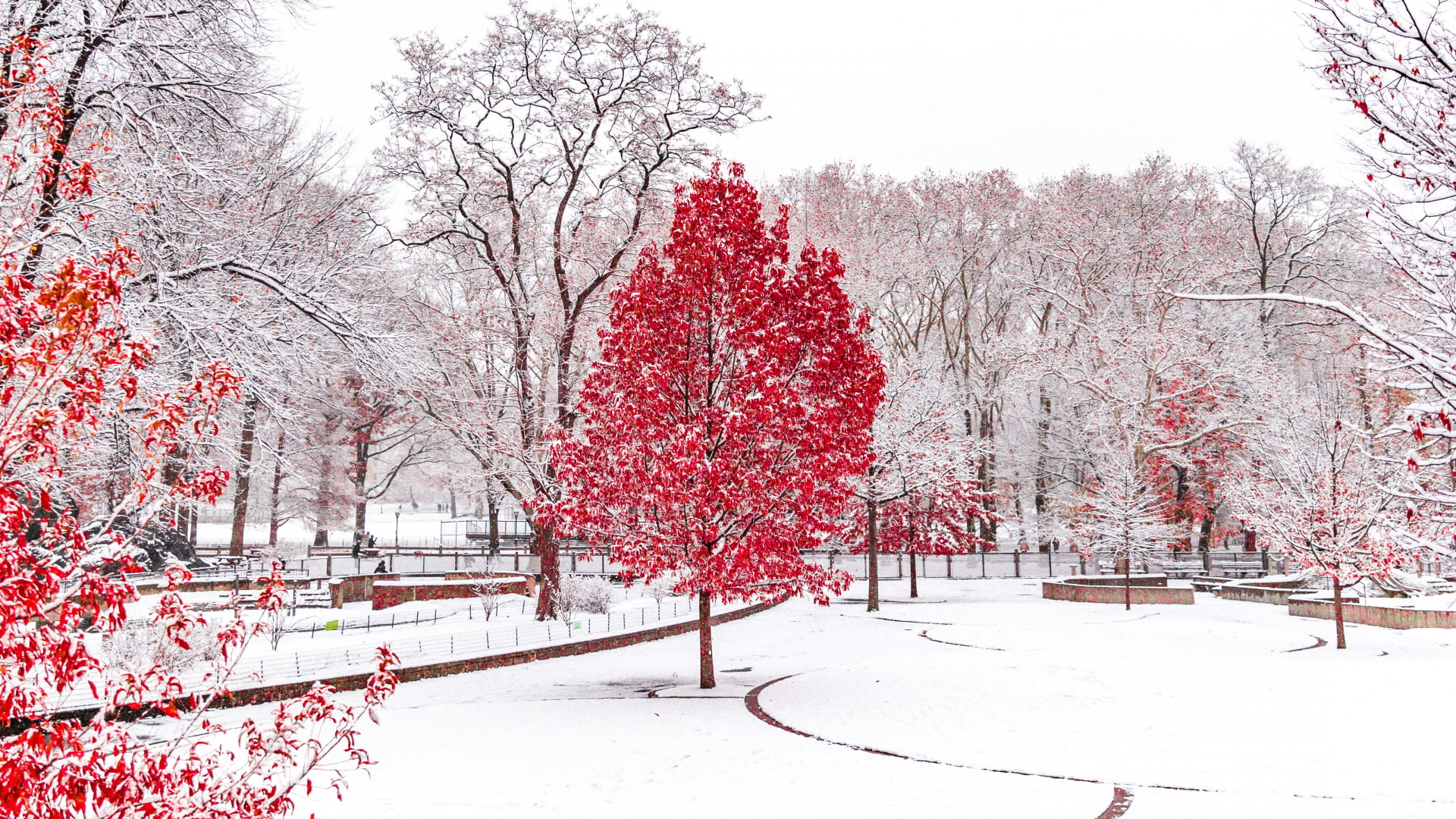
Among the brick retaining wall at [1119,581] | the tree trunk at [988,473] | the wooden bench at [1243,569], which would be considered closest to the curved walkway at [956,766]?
the brick retaining wall at [1119,581]

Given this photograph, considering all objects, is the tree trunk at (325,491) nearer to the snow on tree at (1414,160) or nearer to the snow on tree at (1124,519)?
the snow on tree at (1124,519)

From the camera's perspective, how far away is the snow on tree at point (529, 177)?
20.8m

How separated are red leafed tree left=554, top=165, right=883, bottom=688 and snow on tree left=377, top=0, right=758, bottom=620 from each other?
6.88m

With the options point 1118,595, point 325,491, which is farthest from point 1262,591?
point 325,491

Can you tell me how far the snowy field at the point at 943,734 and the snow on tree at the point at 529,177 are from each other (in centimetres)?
668

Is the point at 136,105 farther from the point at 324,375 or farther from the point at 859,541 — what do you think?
the point at 859,541

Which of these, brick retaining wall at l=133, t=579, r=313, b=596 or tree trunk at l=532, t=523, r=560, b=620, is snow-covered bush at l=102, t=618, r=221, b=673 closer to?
tree trunk at l=532, t=523, r=560, b=620

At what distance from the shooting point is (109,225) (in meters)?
10.4

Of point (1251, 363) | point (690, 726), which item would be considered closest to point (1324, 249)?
point (1251, 363)

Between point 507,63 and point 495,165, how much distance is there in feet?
7.70

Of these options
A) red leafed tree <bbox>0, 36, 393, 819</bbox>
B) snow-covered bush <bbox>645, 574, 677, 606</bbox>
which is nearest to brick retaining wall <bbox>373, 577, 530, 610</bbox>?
snow-covered bush <bbox>645, 574, 677, 606</bbox>

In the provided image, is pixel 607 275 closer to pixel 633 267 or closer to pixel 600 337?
pixel 633 267

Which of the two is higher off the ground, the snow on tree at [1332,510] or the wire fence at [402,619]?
the snow on tree at [1332,510]

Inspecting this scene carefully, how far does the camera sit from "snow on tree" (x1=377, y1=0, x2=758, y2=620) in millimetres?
20797
